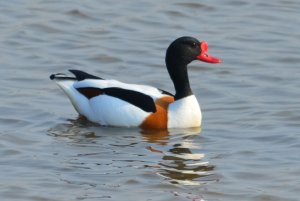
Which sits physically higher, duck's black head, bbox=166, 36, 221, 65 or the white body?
duck's black head, bbox=166, 36, 221, 65

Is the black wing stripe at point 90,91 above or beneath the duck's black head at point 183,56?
beneath

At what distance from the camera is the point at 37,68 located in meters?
14.7

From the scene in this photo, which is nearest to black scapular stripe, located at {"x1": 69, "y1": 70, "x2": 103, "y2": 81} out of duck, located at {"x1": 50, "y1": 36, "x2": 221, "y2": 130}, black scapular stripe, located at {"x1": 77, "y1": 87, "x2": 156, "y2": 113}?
duck, located at {"x1": 50, "y1": 36, "x2": 221, "y2": 130}

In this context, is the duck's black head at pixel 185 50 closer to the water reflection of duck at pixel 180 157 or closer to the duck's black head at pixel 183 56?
the duck's black head at pixel 183 56

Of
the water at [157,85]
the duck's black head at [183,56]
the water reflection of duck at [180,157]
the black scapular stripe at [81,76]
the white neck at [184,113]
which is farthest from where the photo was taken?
the black scapular stripe at [81,76]

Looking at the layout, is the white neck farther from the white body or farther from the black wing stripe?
the black wing stripe

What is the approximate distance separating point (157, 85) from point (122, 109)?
1.67 meters

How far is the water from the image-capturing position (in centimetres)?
1029

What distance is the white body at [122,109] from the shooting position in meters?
12.6

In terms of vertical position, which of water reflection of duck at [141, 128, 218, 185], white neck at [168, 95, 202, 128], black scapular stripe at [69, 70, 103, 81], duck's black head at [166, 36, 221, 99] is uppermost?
duck's black head at [166, 36, 221, 99]

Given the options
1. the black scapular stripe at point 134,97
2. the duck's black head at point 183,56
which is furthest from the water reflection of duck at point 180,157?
the duck's black head at point 183,56

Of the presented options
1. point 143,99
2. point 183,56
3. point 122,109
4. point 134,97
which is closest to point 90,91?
point 122,109

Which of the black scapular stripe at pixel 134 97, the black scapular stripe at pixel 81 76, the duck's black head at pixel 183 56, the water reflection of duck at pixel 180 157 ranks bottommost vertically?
the water reflection of duck at pixel 180 157

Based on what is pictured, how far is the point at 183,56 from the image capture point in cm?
1288
